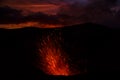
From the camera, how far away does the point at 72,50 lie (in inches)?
676

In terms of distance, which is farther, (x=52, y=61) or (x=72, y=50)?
(x=72, y=50)

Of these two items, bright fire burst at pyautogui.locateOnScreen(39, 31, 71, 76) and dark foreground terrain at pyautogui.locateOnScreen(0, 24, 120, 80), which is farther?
bright fire burst at pyautogui.locateOnScreen(39, 31, 71, 76)

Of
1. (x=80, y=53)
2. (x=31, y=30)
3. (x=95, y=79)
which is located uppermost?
(x=31, y=30)

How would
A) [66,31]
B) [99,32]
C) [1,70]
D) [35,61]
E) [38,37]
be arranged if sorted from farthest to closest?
1. [99,32]
2. [66,31]
3. [38,37]
4. [35,61]
5. [1,70]

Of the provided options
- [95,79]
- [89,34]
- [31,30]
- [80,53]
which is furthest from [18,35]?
[95,79]

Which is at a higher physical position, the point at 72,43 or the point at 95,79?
the point at 72,43

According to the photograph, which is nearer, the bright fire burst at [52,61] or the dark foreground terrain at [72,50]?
the dark foreground terrain at [72,50]

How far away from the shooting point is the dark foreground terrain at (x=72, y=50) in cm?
986

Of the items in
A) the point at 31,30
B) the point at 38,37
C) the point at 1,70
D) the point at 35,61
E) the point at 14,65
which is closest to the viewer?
the point at 1,70

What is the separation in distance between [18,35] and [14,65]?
3330 millimetres

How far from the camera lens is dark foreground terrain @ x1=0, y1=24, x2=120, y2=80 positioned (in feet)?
32.3

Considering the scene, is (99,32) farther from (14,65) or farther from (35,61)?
(14,65)

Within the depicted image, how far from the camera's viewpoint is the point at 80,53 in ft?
56.2

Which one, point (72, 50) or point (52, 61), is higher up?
point (72, 50)
